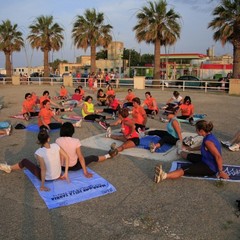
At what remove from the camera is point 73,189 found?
531 cm

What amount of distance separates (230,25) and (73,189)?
24.3 meters

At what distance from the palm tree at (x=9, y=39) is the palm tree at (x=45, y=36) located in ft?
10.5

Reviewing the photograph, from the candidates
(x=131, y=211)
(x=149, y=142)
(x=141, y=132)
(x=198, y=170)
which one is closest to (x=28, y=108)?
(x=141, y=132)

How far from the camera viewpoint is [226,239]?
388cm

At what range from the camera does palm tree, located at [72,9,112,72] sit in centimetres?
3534

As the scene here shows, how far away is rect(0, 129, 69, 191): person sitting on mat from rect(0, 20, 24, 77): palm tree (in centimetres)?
3881

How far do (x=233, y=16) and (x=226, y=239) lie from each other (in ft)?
82.4

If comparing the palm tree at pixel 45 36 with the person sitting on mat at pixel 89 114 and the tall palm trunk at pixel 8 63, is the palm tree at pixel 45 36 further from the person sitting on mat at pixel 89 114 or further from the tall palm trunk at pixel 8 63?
the person sitting on mat at pixel 89 114

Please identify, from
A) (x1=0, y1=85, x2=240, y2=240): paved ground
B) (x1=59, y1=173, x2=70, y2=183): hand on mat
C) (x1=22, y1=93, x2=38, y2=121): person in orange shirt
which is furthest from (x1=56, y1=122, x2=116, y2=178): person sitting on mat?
(x1=22, y1=93, x2=38, y2=121): person in orange shirt

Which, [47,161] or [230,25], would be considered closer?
[47,161]

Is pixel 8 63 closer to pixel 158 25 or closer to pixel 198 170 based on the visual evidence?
pixel 158 25

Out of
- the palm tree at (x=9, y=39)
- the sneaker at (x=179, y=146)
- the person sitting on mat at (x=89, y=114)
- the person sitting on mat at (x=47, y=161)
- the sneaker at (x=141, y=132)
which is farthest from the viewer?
the palm tree at (x=9, y=39)

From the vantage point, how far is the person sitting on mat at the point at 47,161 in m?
5.32

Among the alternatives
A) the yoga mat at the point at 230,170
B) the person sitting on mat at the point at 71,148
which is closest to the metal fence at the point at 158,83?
the yoga mat at the point at 230,170
